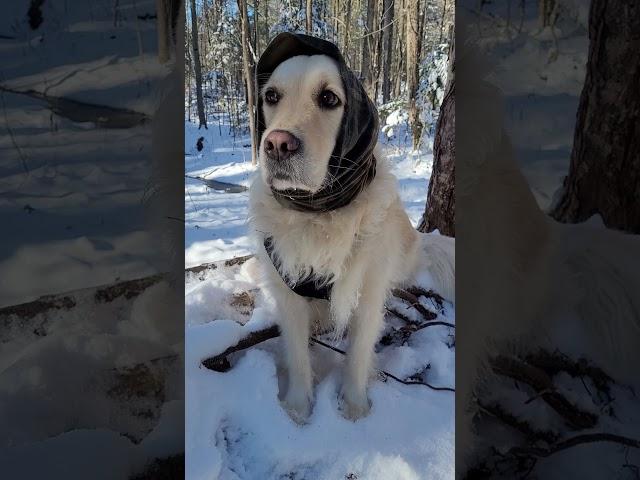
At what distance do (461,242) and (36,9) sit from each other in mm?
874

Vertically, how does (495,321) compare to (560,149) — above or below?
below

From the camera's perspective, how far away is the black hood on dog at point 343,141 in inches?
63.6

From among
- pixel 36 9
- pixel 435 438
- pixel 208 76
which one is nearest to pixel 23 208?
pixel 36 9

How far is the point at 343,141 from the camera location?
1601mm

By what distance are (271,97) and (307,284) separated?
0.78 meters

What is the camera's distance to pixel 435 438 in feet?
5.27

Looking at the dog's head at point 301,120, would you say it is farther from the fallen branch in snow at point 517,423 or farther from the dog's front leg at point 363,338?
the fallen branch in snow at point 517,423

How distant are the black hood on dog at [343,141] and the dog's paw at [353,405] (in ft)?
2.67

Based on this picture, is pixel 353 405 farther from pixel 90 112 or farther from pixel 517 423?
pixel 90 112

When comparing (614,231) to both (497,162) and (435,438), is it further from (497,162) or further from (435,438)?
(435,438)

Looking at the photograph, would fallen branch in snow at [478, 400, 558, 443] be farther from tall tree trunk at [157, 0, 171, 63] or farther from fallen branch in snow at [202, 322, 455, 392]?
fallen branch in snow at [202, 322, 455, 392]

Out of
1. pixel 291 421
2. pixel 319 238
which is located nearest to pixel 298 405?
pixel 291 421

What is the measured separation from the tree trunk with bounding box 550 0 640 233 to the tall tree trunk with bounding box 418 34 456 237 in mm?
2469

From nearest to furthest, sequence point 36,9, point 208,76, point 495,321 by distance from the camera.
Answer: point 36,9
point 495,321
point 208,76
